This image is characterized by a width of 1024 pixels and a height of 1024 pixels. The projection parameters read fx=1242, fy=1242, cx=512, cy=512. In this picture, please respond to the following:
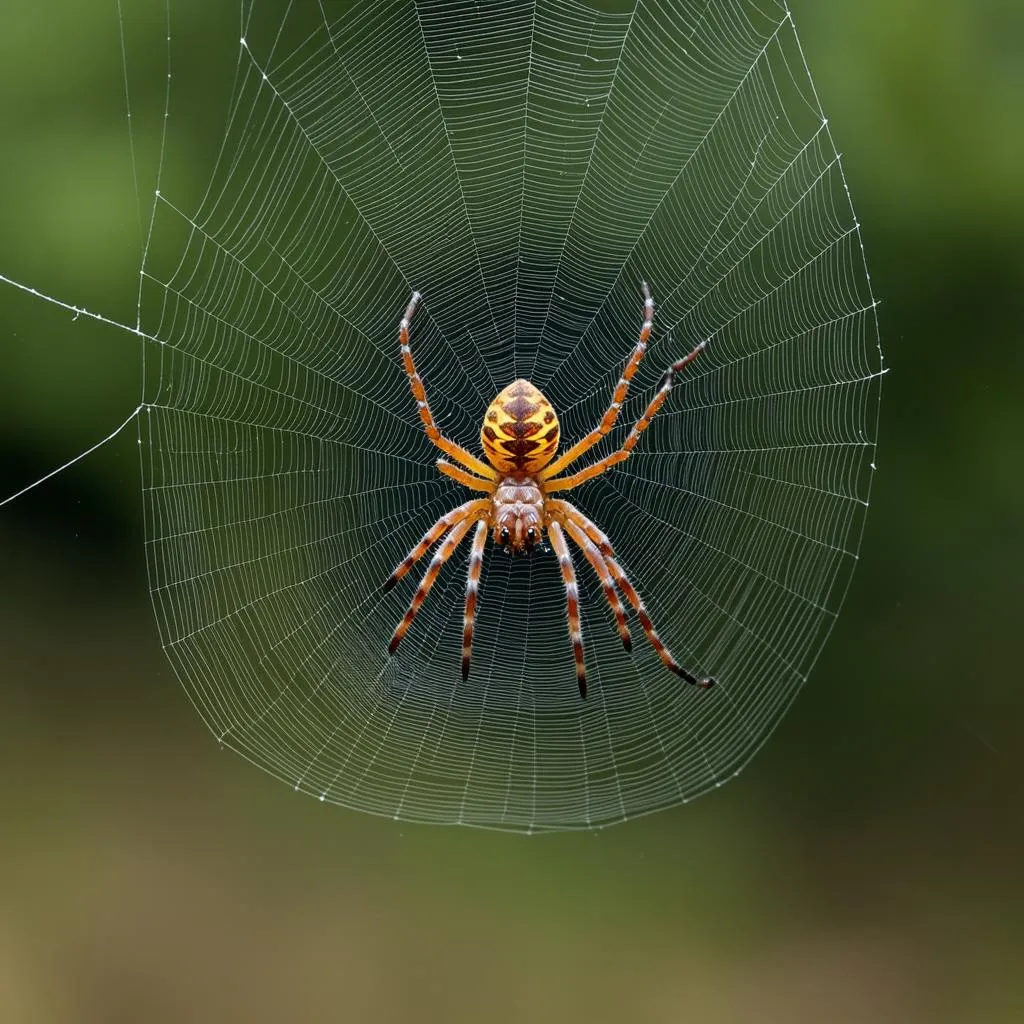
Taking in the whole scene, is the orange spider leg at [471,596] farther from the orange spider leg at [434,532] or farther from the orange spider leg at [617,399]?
the orange spider leg at [617,399]

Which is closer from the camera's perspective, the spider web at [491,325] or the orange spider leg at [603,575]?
the orange spider leg at [603,575]

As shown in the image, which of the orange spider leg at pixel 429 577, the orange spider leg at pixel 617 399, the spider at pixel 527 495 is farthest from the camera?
the orange spider leg at pixel 429 577

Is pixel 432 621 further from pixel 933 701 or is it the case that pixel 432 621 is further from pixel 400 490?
pixel 933 701

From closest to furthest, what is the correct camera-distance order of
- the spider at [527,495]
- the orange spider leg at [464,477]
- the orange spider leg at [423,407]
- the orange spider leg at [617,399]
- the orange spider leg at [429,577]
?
the orange spider leg at [423,407], the orange spider leg at [617,399], the spider at [527,495], the orange spider leg at [429,577], the orange spider leg at [464,477]

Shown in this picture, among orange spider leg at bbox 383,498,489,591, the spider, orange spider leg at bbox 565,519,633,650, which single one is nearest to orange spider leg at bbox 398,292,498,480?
the spider

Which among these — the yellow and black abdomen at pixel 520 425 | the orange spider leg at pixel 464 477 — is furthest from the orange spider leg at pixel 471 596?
the yellow and black abdomen at pixel 520 425

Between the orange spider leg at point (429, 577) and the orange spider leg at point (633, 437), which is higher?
the orange spider leg at point (633, 437)

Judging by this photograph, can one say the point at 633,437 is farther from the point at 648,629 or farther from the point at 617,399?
the point at 648,629
